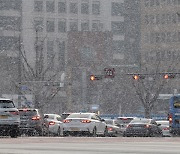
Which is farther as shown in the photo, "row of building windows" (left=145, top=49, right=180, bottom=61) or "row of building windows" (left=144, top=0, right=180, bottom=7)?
"row of building windows" (left=144, top=0, right=180, bottom=7)

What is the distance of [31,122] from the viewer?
4197 centimetres

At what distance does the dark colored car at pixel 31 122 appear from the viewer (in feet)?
138

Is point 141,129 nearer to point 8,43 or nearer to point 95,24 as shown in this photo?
point 8,43

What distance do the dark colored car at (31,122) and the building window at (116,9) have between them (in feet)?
365

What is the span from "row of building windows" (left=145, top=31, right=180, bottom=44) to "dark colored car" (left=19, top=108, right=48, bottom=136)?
10981cm

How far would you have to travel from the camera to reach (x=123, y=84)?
11750cm

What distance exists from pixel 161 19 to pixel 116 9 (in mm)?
9606

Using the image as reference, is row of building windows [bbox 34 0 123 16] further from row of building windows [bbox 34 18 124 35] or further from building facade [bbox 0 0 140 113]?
row of building windows [bbox 34 18 124 35]

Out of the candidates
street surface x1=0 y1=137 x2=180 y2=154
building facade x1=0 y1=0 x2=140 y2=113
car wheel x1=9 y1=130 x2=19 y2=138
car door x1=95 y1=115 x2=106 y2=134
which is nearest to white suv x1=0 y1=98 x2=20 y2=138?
car wheel x1=9 y1=130 x2=19 y2=138

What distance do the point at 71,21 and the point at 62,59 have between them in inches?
437

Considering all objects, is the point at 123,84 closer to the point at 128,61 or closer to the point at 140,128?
the point at 128,61

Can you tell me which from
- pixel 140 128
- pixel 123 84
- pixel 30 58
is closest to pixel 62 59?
pixel 30 58

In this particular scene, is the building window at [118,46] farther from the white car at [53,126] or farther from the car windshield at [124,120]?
the white car at [53,126]

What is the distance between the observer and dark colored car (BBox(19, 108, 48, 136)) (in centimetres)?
4194
